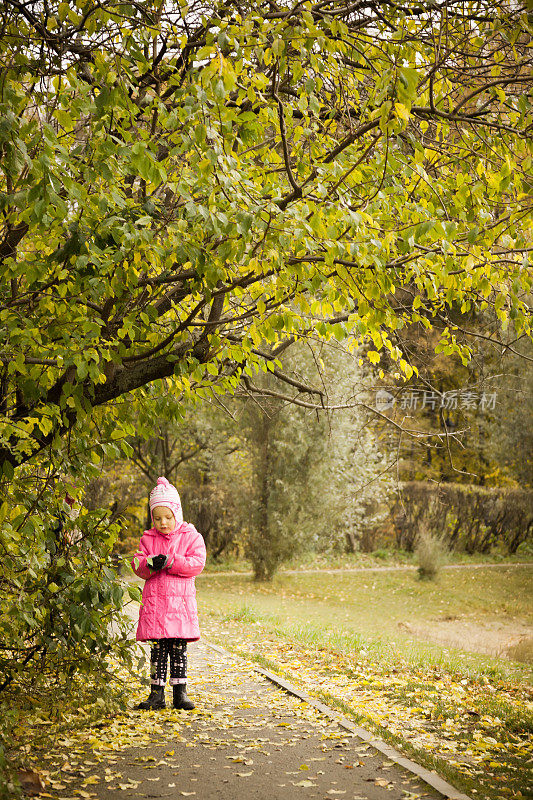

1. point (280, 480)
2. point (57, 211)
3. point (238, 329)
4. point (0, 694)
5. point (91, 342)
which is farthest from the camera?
point (280, 480)

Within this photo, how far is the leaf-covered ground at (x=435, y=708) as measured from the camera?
4.92 meters

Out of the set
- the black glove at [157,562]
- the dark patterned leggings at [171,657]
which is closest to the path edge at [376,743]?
the dark patterned leggings at [171,657]

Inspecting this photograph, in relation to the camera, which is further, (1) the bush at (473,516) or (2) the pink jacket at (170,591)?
(1) the bush at (473,516)

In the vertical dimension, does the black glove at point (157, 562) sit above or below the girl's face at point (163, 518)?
below

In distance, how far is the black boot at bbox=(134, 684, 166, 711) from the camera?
6.05 m

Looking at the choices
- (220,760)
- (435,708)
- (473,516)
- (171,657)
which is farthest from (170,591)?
(473,516)

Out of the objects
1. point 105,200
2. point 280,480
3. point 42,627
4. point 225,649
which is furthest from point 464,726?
point 280,480

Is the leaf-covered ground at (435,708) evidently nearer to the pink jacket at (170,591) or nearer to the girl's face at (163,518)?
the pink jacket at (170,591)

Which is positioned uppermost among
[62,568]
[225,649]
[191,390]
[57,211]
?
[57,211]

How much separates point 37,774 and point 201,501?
20257 mm

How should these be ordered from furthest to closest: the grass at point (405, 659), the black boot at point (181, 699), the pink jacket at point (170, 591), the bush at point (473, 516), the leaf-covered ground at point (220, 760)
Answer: the bush at point (473, 516)
the black boot at point (181, 699)
the pink jacket at point (170, 591)
the grass at point (405, 659)
the leaf-covered ground at point (220, 760)

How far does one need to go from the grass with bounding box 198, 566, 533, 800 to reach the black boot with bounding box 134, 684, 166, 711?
1.41m

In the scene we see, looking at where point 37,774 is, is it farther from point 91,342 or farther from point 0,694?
point 91,342

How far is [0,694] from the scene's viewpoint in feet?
17.6
